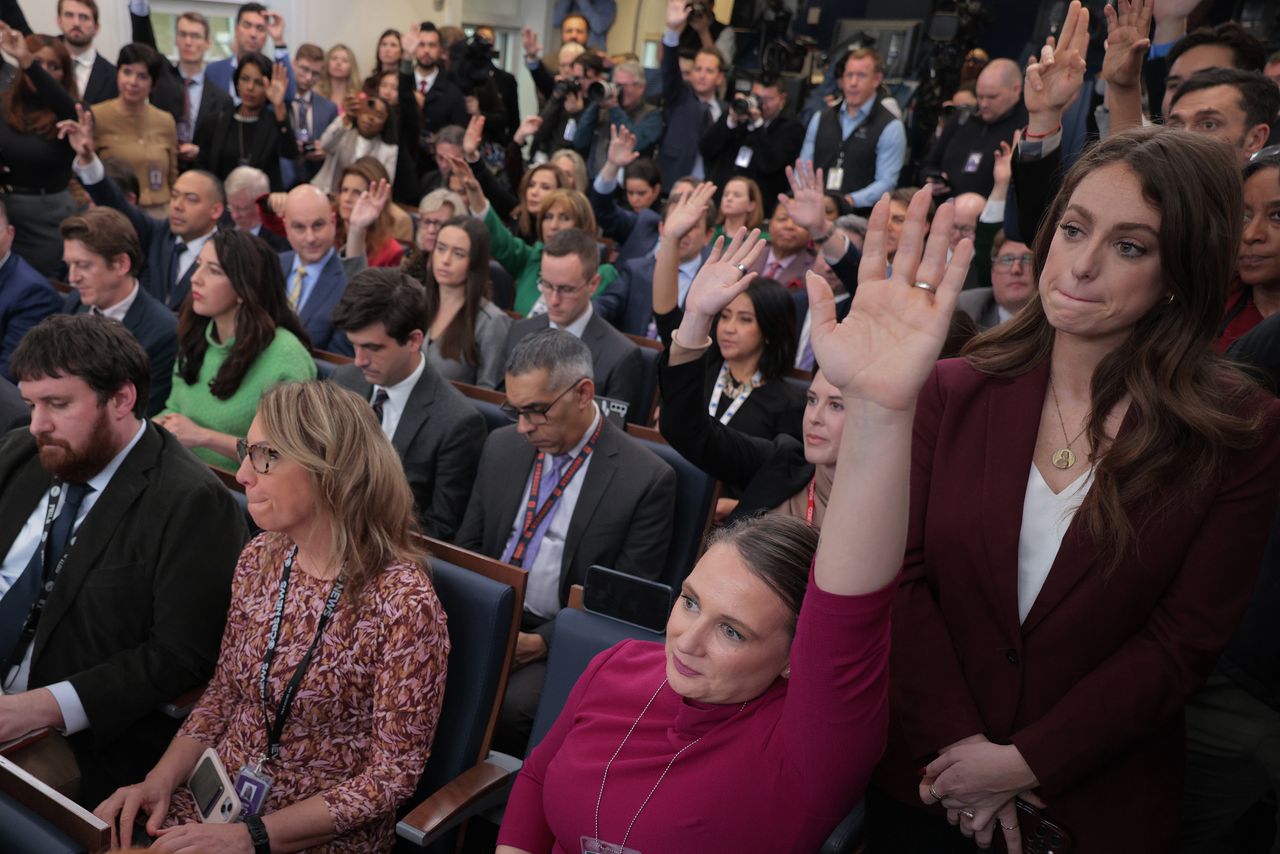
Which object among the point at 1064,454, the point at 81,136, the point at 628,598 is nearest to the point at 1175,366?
the point at 1064,454

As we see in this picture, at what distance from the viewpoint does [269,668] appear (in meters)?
1.84

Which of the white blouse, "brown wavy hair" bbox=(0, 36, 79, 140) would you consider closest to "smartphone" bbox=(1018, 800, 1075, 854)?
the white blouse

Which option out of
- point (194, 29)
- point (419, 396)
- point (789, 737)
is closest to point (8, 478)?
point (419, 396)

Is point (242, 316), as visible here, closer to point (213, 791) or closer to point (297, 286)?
point (297, 286)

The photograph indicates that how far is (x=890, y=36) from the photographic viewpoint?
32.3 feet

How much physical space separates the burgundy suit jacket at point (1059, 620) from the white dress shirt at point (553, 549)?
4.37 ft

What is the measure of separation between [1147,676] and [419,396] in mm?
2183

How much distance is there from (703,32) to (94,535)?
20.1ft

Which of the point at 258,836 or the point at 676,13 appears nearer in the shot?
the point at 258,836

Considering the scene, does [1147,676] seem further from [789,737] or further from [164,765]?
[164,765]

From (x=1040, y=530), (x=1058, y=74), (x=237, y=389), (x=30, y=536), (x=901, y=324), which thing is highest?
(x=1058, y=74)

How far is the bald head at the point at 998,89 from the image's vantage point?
501cm

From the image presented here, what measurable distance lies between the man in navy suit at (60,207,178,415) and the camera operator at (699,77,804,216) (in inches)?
147

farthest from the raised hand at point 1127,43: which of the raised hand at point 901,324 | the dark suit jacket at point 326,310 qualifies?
the dark suit jacket at point 326,310
